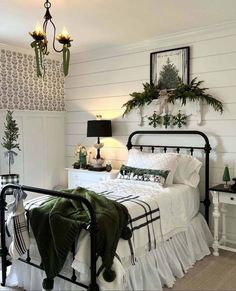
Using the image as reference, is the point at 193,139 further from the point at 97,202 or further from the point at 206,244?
the point at 97,202

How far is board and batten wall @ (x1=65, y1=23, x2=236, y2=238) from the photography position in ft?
12.0

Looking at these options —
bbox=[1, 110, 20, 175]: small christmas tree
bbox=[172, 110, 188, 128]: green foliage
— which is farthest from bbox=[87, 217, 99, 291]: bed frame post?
bbox=[1, 110, 20, 175]: small christmas tree

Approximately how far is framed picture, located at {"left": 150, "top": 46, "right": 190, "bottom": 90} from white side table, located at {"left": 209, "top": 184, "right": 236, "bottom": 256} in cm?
143

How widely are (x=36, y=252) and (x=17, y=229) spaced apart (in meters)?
0.29

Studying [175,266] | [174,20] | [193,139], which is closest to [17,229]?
[175,266]

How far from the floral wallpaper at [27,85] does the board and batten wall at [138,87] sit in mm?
215

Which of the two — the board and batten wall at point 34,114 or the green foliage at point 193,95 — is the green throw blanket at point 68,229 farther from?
the board and batten wall at point 34,114

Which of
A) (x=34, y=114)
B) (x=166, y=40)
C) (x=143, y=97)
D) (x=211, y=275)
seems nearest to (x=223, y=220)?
(x=211, y=275)

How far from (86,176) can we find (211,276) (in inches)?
89.2

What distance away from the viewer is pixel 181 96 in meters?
3.88

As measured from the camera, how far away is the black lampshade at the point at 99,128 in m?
4.48

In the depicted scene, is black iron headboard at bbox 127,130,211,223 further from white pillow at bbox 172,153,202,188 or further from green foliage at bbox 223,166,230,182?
green foliage at bbox 223,166,230,182

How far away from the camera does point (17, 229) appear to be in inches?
98.3

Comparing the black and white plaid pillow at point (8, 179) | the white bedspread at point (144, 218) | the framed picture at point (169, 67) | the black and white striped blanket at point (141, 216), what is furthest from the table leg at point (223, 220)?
the black and white plaid pillow at point (8, 179)
